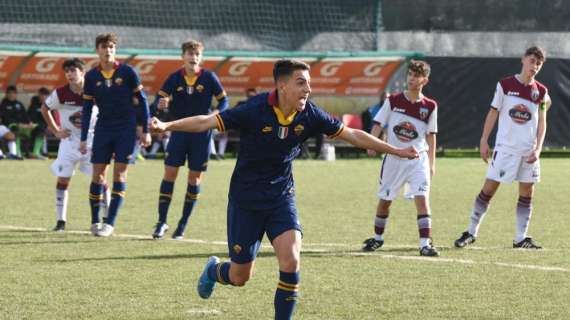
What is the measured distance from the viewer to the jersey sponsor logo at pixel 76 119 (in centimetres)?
1404

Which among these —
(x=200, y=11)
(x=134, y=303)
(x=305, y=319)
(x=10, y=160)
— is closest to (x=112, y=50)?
(x=134, y=303)

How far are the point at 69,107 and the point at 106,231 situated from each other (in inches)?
79.3

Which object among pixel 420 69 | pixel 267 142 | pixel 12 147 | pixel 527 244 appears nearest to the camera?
pixel 267 142

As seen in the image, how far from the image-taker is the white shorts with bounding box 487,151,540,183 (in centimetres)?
1222

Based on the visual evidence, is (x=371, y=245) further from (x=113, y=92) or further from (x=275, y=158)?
(x=275, y=158)

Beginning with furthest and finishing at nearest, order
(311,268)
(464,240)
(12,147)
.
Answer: (12,147), (464,240), (311,268)

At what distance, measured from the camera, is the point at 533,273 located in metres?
9.98

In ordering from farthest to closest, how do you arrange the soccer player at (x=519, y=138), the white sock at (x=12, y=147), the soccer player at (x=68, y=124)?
the white sock at (x=12, y=147) < the soccer player at (x=68, y=124) < the soccer player at (x=519, y=138)

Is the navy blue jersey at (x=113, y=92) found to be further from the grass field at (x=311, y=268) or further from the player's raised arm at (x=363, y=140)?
the player's raised arm at (x=363, y=140)

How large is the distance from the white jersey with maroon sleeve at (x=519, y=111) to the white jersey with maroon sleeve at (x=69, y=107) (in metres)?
5.15

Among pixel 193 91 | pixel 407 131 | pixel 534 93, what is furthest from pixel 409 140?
pixel 193 91

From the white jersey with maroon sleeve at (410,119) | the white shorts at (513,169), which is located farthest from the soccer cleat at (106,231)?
the white shorts at (513,169)

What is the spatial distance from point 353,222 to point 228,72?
1738 cm

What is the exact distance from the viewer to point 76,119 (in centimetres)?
1406
